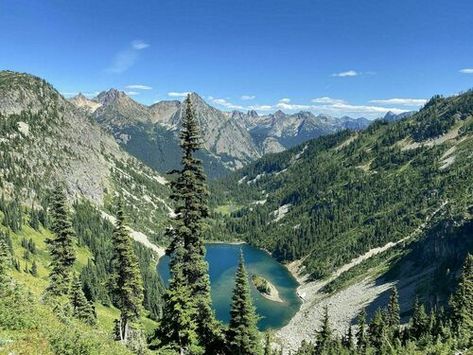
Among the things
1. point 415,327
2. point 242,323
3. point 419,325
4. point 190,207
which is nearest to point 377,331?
point 415,327

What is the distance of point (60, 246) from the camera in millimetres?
55688

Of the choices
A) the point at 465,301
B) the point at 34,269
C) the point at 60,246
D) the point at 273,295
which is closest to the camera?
the point at 60,246

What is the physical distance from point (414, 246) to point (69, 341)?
16791 cm

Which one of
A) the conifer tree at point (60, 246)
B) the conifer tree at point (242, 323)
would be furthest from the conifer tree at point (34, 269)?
the conifer tree at point (242, 323)

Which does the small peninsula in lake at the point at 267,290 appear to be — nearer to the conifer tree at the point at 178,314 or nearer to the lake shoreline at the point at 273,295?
the lake shoreline at the point at 273,295

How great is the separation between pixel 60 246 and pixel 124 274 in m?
13.6

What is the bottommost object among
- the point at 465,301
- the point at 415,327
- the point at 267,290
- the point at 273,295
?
the point at 273,295

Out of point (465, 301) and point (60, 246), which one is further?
point (465, 301)

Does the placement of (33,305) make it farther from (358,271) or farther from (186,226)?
(358,271)

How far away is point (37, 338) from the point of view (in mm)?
19078

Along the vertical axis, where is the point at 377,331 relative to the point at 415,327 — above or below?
below

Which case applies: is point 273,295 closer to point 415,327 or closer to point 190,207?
point 415,327

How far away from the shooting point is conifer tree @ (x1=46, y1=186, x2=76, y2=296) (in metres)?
54.9

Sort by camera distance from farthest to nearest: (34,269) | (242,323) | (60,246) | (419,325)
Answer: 1. (34,269)
2. (419,325)
3. (60,246)
4. (242,323)
